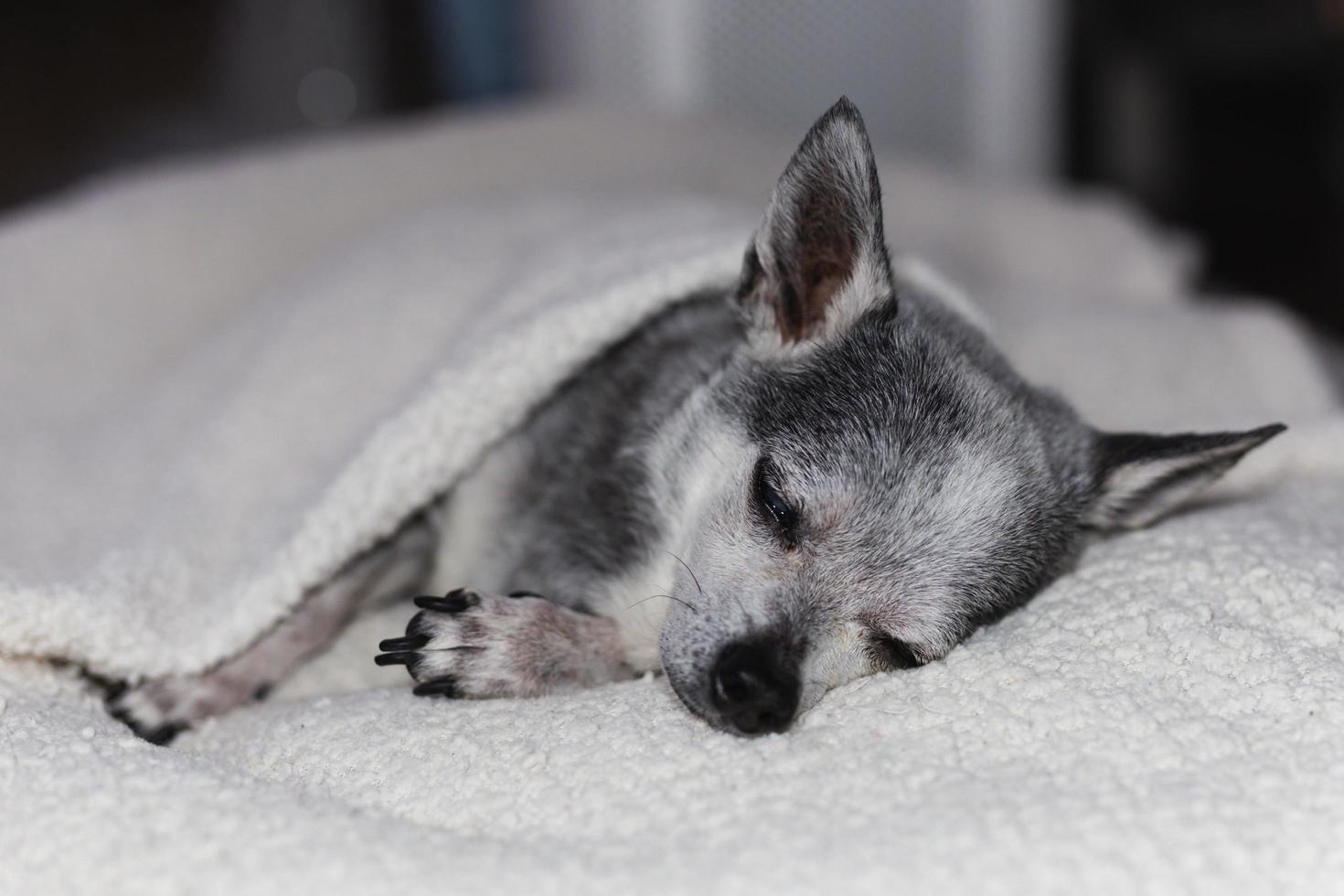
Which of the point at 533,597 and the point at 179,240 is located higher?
the point at 179,240

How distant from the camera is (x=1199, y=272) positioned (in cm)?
456

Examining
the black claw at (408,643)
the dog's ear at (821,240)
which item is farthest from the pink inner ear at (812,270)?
the black claw at (408,643)

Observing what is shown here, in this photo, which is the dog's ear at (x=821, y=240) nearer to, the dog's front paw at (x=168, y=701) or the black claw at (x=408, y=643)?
the black claw at (x=408, y=643)

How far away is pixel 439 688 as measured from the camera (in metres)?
1.91

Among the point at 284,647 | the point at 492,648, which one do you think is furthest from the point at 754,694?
the point at 284,647

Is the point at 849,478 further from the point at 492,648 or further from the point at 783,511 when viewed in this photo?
the point at 492,648

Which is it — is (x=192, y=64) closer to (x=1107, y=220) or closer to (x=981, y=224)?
(x=981, y=224)

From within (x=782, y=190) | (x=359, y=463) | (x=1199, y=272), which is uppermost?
(x=782, y=190)

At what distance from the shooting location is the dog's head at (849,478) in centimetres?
184

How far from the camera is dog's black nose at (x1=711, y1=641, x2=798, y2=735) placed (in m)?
1.68

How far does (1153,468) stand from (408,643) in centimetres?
132

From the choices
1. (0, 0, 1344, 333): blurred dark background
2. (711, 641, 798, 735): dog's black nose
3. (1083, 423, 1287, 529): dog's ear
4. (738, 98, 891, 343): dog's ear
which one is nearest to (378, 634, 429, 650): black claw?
(711, 641, 798, 735): dog's black nose

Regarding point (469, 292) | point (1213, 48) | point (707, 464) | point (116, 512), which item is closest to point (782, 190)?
point (707, 464)

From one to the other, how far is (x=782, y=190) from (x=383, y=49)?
296 cm
